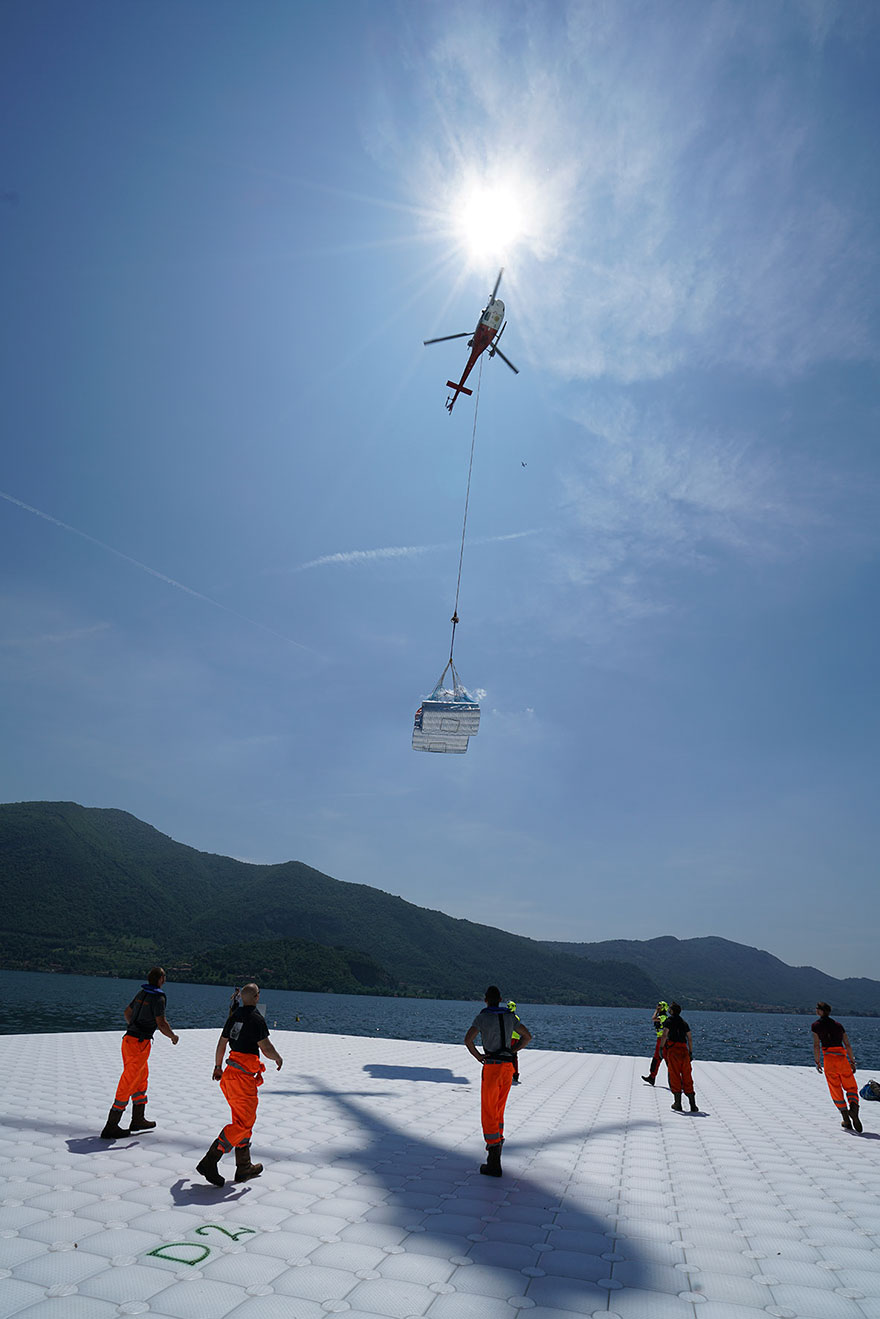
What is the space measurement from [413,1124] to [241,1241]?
20.4 feet

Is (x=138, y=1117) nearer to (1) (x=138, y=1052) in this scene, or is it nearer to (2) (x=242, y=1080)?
(1) (x=138, y=1052)

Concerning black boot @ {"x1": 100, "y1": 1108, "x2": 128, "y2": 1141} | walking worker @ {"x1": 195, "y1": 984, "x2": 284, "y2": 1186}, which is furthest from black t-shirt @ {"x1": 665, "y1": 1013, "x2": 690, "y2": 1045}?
black boot @ {"x1": 100, "y1": 1108, "x2": 128, "y2": 1141}

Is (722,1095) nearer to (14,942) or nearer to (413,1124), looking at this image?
(413,1124)

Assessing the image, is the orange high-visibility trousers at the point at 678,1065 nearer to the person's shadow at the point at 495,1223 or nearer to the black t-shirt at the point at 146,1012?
the person's shadow at the point at 495,1223

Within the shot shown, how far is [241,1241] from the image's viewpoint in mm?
5184

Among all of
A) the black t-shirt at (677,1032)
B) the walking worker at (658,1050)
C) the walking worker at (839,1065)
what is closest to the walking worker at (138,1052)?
the black t-shirt at (677,1032)

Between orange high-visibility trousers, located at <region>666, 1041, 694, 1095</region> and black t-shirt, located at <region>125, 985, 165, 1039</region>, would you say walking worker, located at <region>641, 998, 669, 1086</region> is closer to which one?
orange high-visibility trousers, located at <region>666, 1041, 694, 1095</region>

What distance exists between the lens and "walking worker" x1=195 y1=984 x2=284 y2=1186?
6.69 metres

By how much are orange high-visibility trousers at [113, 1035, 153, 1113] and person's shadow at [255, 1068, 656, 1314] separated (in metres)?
1.93

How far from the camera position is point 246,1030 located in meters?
7.05

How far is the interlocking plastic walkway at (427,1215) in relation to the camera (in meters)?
4.42

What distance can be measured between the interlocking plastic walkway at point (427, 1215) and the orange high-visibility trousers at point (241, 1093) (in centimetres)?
44

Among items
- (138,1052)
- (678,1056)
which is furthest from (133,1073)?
(678,1056)

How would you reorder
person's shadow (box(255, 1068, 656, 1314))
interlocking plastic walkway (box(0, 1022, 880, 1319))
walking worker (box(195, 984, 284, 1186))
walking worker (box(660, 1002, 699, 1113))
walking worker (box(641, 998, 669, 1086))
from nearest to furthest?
interlocking plastic walkway (box(0, 1022, 880, 1319))
person's shadow (box(255, 1068, 656, 1314))
walking worker (box(195, 984, 284, 1186))
walking worker (box(660, 1002, 699, 1113))
walking worker (box(641, 998, 669, 1086))
